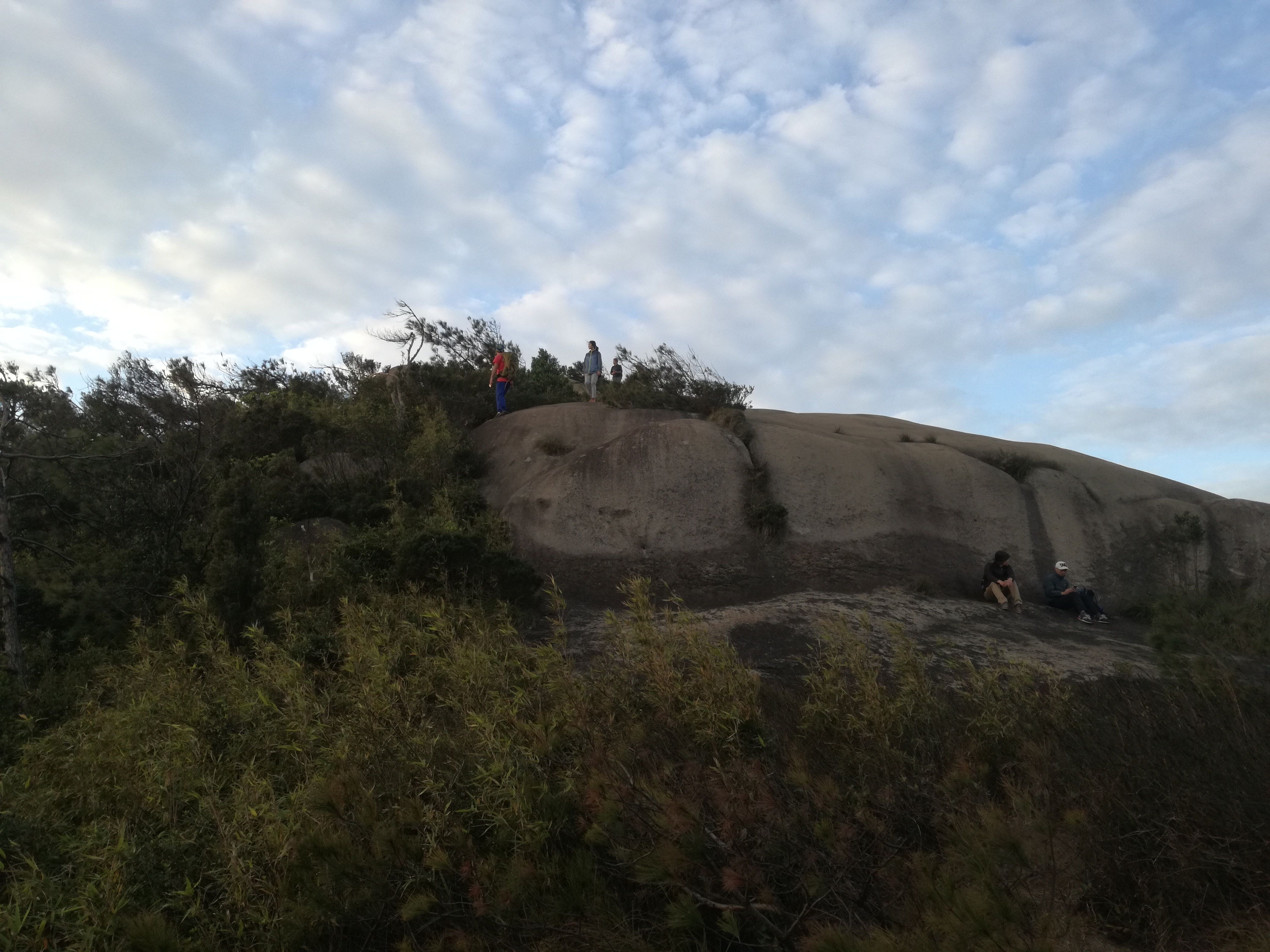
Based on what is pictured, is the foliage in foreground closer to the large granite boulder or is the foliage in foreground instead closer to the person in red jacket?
the large granite boulder

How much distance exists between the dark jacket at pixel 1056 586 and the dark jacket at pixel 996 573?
2.12 feet

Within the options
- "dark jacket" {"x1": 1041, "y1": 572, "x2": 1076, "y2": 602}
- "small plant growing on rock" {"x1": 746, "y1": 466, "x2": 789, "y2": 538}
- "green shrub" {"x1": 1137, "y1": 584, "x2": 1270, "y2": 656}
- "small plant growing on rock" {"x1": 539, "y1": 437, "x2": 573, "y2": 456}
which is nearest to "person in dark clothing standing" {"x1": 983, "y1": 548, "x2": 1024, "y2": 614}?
"dark jacket" {"x1": 1041, "y1": 572, "x2": 1076, "y2": 602}

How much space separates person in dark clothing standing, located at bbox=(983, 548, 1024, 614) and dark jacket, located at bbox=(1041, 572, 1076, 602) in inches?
18.8

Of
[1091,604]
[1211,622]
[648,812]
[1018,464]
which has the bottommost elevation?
[648,812]

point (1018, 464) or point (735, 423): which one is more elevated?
point (735, 423)

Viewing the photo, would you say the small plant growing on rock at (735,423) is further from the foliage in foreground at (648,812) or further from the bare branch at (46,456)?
the bare branch at (46,456)

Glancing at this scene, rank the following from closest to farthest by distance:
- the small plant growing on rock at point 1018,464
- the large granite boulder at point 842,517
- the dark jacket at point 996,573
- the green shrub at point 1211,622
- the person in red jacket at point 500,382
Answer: the green shrub at point 1211,622 → the dark jacket at point 996,573 → the large granite boulder at point 842,517 → the small plant growing on rock at point 1018,464 → the person in red jacket at point 500,382

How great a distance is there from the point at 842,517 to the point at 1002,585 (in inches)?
97.4

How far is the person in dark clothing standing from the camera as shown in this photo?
484 inches

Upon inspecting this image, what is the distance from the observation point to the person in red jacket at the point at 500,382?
1803 centimetres

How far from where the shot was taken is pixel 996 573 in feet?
41.4

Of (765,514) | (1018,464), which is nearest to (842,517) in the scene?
(765,514)

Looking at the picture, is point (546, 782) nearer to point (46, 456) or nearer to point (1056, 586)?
point (46, 456)

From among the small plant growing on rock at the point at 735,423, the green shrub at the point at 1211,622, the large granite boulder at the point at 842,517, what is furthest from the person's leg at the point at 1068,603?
the small plant growing on rock at the point at 735,423
